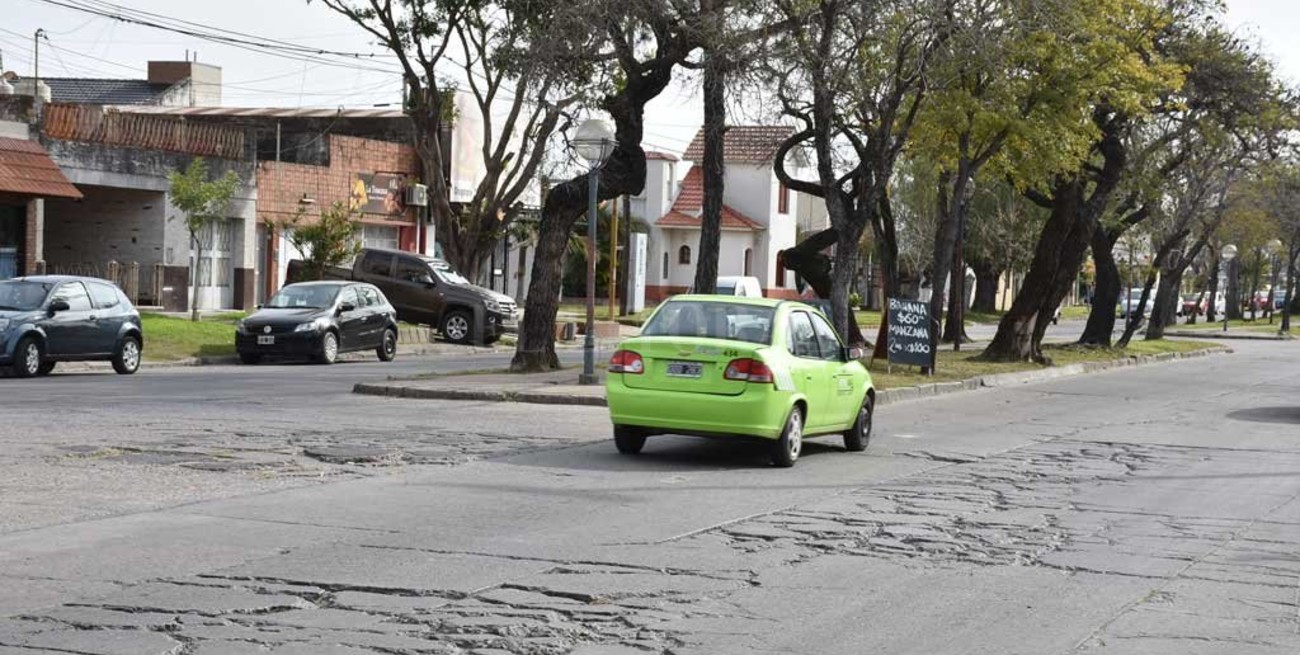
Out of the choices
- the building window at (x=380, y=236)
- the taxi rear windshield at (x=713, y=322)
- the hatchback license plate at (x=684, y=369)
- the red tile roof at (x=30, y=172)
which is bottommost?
the hatchback license plate at (x=684, y=369)

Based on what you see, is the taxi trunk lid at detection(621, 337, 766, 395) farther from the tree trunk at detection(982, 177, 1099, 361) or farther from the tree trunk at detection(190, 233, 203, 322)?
the tree trunk at detection(190, 233, 203, 322)

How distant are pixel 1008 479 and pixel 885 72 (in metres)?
15.4

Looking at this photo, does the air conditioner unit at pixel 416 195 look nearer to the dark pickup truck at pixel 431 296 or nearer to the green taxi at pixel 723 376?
the dark pickup truck at pixel 431 296

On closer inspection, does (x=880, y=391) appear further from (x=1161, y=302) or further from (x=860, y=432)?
(x=1161, y=302)

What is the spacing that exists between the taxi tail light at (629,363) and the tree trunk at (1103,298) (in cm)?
3215

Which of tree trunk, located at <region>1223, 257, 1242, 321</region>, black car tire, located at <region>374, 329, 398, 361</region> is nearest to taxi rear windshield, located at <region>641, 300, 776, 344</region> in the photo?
black car tire, located at <region>374, 329, 398, 361</region>

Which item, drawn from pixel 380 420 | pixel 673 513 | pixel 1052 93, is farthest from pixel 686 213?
pixel 673 513

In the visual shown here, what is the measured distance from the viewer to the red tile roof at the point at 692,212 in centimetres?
7462

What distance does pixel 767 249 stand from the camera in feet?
254

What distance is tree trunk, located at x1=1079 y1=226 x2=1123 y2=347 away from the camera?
4600 centimetres

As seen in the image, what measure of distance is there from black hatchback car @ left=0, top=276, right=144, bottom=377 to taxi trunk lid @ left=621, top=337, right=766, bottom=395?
12963 millimetres

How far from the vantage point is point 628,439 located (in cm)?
1609

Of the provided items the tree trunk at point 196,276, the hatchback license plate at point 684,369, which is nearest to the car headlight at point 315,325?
the tree trunk at point 196,276

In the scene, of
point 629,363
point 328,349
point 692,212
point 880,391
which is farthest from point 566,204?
point 692,212
